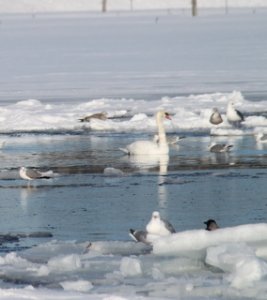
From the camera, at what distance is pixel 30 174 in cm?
1377

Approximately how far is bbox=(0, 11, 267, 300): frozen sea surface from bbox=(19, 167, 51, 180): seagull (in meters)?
0.10

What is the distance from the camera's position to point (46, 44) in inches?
1870

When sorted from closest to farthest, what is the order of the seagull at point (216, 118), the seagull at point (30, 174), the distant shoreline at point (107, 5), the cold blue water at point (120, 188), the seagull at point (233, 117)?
the cold blue water at point (120, 188), the seagull at point (30, 174), the seagull at point (216, 118), the seagull at point (233, 117), the distant shoreline at point (107, 5)

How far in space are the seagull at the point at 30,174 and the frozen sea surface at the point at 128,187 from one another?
0.10 metres

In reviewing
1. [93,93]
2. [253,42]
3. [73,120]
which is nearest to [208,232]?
[73,120]

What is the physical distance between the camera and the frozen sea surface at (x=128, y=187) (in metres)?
8.63

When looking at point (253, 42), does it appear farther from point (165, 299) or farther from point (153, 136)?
point (165, 299)

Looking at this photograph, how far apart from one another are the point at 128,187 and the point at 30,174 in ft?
4.25

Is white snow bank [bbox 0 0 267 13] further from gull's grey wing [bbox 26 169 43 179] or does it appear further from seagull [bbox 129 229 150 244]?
seagull [bbox 129 229 150 244]

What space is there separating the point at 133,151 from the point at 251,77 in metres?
12.7

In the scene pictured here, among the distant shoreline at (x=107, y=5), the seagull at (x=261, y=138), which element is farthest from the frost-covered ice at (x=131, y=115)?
the distant shoreline at (x=107, y=5)

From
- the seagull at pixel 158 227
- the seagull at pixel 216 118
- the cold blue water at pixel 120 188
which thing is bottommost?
the seagull at pixel 158 227

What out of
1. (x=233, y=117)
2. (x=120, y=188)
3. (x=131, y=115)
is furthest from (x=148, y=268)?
(x=131, y=115)

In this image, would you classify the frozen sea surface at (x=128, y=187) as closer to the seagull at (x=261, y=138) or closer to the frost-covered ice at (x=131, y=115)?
the frost-covered ice at (x=131, y=115)
